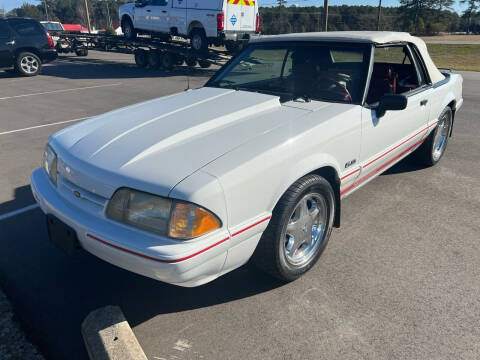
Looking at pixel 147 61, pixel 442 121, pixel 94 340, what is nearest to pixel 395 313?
pixel 94 340

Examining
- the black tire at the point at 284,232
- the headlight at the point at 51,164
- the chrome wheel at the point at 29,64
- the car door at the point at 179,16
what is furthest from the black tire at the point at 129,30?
the black tire at the point at 284,232

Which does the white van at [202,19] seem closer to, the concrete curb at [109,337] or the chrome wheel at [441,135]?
the chrome wheel at [441,135]

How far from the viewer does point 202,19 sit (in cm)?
1337

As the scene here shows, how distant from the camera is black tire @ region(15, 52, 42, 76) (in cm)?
1295

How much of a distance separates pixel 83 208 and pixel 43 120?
6.07 meters

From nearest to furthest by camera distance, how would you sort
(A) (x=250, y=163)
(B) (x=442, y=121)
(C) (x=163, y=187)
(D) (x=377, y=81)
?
1. (C) (x=163, y=187)
2. (A) (x=250, y=163)
3. (D) (x=377, y=81)
4. (B) (x=442, y=121)

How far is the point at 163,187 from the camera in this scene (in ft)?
6.38

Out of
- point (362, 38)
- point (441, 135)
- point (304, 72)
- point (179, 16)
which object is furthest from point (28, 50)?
point (441, 135)

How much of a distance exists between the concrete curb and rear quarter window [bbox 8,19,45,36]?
527 inches

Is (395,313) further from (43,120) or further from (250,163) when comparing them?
(43,120)

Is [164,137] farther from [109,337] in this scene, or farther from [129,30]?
[129,30]

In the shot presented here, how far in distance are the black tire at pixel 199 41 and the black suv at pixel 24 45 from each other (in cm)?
487

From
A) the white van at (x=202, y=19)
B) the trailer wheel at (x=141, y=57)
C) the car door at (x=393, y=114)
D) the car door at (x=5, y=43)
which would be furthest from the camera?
the trailer wheel at (x=141, y=57)

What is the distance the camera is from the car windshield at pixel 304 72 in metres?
3.13
